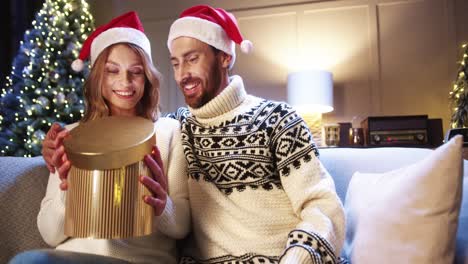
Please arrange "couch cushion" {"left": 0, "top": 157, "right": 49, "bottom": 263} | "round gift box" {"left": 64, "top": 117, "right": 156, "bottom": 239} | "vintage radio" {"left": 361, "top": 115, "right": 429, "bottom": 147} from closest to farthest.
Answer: "round gift box" {"left": 64, "top": 117, "right": 156, "bottom": 239} → "couch cushion" {"left": 0, "top": 157, "right": 49, "bottom": 263} → "vintage radio" {"left": 361, "top": 115, "right": 429, "bottom": 147}

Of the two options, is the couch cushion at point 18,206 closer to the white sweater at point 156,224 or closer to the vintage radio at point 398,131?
the white sweater at point 156,224

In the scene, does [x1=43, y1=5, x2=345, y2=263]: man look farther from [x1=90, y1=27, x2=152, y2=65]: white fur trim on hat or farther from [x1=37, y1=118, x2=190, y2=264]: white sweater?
[x1=90, y1=27, x2=152, y2=65]: white fur trim on hat

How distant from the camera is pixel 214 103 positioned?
118cm

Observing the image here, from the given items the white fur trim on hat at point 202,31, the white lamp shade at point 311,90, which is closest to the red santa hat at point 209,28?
the white fur trim on hat at point 202,31

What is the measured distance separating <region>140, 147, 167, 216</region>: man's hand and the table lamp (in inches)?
82.9

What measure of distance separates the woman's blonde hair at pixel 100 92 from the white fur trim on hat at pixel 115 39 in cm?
2

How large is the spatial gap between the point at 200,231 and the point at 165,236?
0.11m

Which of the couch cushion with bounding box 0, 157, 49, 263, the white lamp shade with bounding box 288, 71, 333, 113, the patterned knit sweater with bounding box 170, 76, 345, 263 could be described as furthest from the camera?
the white lamp shade with bounding box 288, 71, 333, 113

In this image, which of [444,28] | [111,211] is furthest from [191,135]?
[444,28]

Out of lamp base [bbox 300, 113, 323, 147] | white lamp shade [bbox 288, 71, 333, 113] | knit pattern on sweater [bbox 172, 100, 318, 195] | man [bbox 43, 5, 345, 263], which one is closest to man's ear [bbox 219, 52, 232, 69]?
man [bbox 43, 5, 345, 263]

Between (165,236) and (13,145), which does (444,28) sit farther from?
(13,145)

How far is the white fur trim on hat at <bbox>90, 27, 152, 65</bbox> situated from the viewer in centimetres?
131

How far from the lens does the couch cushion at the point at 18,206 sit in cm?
130

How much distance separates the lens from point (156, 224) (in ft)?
3.51
